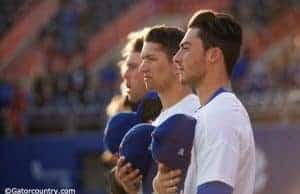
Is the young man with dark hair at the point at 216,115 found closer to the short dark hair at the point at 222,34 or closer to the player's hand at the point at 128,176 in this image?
the short dark hair at the point at 222,34

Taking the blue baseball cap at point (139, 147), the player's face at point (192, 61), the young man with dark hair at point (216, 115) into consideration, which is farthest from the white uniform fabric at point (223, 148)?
the blue baseball cap at point (139, 147)

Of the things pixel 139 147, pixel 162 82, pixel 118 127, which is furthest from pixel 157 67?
pixel 118 127

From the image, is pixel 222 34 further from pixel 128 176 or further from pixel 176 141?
pixel 128 176

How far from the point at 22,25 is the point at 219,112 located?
1311 cm

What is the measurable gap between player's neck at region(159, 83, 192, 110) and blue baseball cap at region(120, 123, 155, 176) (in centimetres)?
16

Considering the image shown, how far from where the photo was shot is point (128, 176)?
4.19 metres

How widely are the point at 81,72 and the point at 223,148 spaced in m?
11.7

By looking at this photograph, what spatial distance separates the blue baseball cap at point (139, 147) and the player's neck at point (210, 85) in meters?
0.77

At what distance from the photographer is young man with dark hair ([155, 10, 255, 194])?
3.14m

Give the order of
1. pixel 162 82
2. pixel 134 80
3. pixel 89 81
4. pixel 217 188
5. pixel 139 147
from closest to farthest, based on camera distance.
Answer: pixel 217 188
pixel 139 147
pixel 162 82
pixel 134 80
pixel 89 81

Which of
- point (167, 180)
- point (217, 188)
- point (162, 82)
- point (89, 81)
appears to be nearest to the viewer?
point (217, 188)

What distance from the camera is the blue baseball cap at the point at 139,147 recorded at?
407cm

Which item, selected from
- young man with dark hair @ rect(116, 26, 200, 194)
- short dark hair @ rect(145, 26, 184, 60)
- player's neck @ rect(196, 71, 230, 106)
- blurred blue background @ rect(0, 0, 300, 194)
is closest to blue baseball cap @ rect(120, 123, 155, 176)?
young man with dark hair @ rect(116, 26, 200, 194)

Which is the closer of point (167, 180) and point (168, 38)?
point (167, 180)
